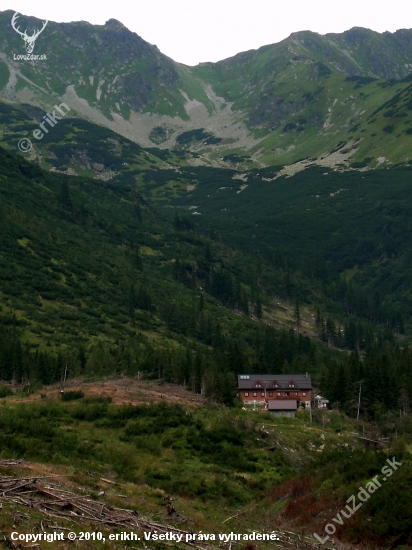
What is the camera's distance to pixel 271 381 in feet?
265

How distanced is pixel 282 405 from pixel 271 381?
766 cm

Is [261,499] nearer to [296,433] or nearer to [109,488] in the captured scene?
[109,488]

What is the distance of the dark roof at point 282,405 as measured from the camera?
7269 cm

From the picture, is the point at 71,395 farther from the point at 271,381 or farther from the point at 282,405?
the point at 271,381

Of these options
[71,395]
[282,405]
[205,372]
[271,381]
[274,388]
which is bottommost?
[282,405]

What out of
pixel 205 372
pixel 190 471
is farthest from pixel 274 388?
pixel 190 471

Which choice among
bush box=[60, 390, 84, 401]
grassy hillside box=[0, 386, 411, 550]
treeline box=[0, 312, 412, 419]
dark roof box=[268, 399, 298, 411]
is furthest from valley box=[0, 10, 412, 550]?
dark roof box=[268, 399, 298, 411]

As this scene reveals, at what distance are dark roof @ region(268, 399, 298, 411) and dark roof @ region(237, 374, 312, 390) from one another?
5755 mm

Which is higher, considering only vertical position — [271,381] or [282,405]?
[271,381]

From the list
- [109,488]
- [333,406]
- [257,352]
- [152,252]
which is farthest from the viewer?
[152,252]

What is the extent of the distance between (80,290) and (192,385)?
67407mm

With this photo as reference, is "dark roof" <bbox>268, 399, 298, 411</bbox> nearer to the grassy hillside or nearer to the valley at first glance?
the valley

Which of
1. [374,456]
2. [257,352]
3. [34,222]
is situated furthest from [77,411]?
[34,222]

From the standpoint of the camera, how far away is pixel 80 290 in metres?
134
